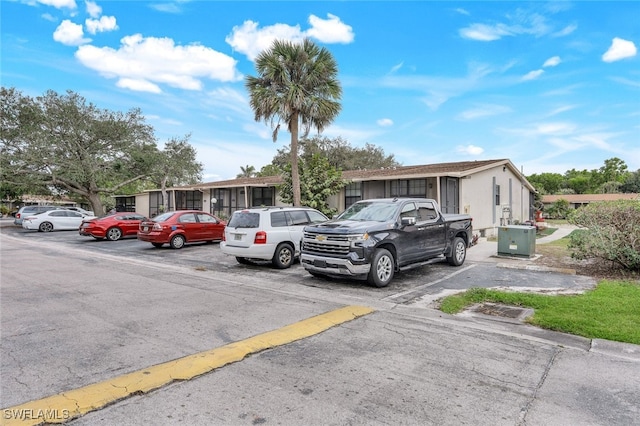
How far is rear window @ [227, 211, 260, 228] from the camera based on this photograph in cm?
1046

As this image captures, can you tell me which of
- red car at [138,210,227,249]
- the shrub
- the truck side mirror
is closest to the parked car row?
red car at [138,210,227,249]

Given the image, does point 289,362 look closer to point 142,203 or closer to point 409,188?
point 409,188

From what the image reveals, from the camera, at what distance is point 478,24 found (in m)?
12.8

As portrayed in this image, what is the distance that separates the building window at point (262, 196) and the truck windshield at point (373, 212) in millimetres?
15905

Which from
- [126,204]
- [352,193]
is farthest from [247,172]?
[352,193]

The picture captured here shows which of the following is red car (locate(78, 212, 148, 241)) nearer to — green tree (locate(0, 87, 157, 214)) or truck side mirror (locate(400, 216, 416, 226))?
green tree (locate(0, 87, 157, 214))

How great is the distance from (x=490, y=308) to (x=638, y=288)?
3.46 meters

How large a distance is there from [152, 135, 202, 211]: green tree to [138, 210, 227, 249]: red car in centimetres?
1665

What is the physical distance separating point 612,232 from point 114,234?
1988 centimetres

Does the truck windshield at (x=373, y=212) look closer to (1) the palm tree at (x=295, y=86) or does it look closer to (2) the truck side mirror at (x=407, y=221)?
(2) the truck side mirror at (x=407, y=221)

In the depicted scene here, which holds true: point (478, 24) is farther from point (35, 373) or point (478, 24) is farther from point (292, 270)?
point (35, 373)

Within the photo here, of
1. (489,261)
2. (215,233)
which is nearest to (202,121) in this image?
(215,233)

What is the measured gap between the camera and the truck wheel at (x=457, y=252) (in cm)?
1046

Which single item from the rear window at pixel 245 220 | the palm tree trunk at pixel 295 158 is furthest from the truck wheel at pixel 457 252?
the palm tree trunk at pixel 295 158
